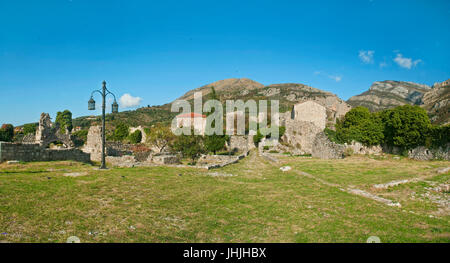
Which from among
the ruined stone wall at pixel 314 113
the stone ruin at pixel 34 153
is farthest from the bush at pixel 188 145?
the ruined stone wall at pixel 314 113

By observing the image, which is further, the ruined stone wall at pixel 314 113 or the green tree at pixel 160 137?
the ruined stone wall at pixel 314 113

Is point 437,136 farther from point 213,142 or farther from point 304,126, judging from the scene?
point 213,142

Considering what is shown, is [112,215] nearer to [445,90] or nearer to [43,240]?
[43,240]

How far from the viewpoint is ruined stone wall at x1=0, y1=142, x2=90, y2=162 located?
14242 mm

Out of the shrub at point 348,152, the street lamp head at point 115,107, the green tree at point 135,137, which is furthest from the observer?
the green tree at point 135,137

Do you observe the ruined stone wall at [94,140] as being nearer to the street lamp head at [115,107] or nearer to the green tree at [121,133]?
the street lamp head at [115,107]

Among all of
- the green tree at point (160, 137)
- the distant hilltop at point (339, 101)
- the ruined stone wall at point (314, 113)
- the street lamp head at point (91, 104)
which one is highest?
the distant hilltop at point (339, 101)

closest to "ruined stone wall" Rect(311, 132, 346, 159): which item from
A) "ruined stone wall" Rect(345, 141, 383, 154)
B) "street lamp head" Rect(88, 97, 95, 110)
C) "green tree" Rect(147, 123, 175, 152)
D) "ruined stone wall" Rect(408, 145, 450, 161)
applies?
"ruined stone wall" Rect(345, 141, 383, 154)

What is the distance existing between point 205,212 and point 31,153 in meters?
14.1

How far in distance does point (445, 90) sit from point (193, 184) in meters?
108

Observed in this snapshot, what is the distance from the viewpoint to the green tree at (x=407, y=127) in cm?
2556

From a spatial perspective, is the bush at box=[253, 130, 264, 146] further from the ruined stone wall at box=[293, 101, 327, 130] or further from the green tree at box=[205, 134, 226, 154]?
the green tree at box=[205, 134, 226, 154]

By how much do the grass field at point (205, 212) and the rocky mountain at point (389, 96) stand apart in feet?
376

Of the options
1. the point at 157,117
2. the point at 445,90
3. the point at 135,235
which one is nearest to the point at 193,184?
the point at 135,235
